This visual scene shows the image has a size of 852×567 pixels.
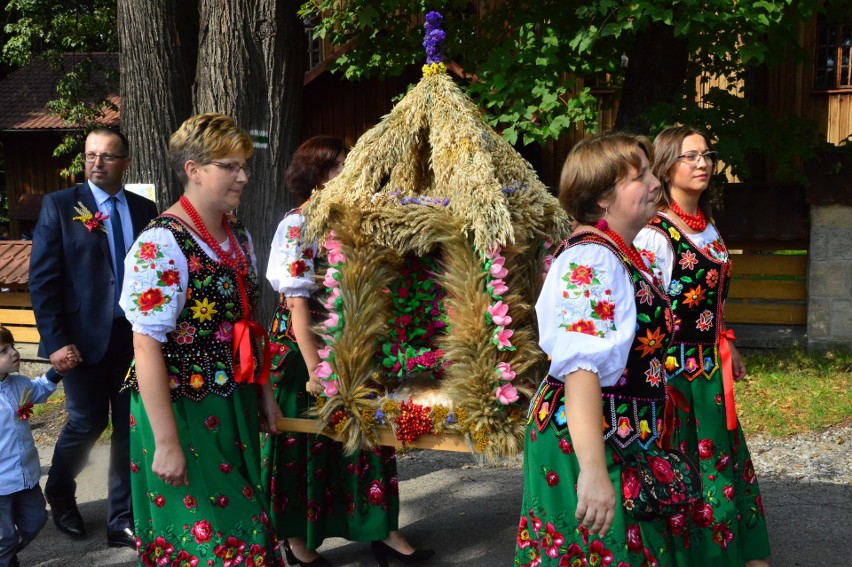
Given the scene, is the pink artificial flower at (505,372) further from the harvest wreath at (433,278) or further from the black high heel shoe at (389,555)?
the black high heel shoe at (389,555)

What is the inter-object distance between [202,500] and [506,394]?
1.09 metres

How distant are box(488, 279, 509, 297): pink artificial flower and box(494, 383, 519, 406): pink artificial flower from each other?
0.33 m

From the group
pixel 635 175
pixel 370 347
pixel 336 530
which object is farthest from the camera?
pixel 336 530

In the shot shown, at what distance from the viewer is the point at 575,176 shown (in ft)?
8.39

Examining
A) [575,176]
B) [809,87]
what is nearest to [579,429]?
[575,176]

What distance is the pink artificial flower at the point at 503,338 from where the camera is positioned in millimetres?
3223

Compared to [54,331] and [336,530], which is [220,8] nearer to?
[54,331]

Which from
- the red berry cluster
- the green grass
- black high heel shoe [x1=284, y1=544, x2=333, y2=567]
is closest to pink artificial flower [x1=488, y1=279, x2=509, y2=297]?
the red berry cluster

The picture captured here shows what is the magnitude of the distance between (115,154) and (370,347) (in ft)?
6.06

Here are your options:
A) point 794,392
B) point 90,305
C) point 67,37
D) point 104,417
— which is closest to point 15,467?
point 104,417

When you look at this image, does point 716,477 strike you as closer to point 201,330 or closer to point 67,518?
point 201,330

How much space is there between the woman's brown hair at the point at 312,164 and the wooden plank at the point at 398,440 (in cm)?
105

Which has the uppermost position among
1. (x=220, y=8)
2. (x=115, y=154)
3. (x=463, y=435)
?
(x=220, y=8)

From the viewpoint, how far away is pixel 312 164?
3971 mm
